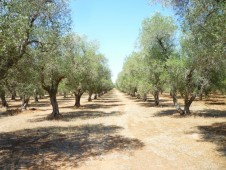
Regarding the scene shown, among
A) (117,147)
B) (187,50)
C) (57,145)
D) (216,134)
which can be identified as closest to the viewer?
(117,147)

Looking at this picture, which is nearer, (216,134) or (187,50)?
(216,134)

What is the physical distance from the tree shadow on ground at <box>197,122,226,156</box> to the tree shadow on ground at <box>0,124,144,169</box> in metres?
5.50

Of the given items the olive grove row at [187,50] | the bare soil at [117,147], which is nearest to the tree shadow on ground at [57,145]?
the bare soil at [117,147]

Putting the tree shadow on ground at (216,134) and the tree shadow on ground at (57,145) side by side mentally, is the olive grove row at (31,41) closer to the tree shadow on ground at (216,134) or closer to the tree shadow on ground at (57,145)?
the tree shadow on ground at (57,145)

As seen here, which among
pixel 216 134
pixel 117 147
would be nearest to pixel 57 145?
pixel 117 147

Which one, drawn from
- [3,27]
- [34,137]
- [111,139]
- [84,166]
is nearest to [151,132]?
[111,139]

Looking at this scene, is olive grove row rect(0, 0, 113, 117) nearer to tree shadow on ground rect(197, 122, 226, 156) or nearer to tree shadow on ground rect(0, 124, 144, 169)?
tree shadow on ground rect(0, 124, 144, 169)

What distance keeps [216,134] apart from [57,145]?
43.9ft

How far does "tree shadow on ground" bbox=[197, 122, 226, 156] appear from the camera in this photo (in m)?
21.4

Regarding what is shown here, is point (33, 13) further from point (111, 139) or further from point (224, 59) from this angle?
point (224, 59)

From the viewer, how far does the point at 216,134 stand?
26.0 metres

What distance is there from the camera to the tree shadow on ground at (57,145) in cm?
1836

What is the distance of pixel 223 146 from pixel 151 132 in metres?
8.28

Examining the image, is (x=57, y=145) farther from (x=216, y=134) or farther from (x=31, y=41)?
(x=216, y=134)
